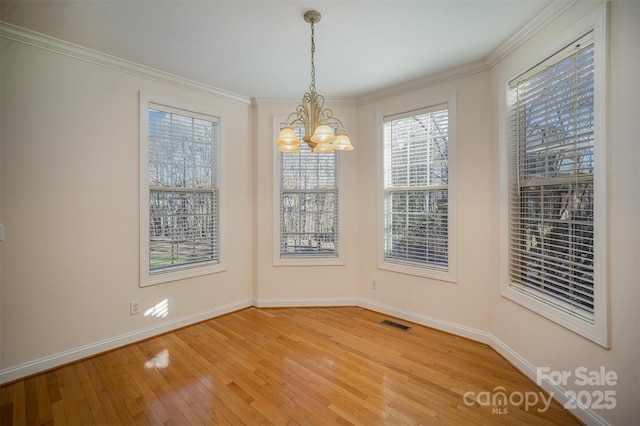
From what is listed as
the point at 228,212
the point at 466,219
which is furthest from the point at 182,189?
the point at 466,219

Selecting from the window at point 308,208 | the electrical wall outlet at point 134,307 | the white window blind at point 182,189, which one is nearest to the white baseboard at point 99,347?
the electrical wall outlet at point 134,307

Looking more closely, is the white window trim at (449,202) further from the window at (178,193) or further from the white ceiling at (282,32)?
the window at (178,193)

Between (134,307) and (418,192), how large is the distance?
10.6 feet

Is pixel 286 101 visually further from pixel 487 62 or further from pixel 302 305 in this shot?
pixel 302 305

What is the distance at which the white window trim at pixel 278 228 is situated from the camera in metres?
3.85

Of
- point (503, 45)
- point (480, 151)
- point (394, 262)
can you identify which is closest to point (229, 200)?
point (394, 262)

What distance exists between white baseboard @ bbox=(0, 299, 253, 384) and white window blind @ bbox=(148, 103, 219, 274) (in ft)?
1.93

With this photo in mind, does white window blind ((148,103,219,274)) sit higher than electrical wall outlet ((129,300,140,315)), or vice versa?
white window blind ((148,103,219,274))

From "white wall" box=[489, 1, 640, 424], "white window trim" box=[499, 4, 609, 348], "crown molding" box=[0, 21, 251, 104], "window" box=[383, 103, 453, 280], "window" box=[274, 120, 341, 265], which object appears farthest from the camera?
"window" box=[274, 120, 341, 265]

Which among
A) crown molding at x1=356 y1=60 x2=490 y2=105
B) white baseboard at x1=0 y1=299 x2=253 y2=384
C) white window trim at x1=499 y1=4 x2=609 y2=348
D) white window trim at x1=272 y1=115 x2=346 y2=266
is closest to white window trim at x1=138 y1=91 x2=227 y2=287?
white baseboard at x1=0 y1=299 x2=253 y2=384

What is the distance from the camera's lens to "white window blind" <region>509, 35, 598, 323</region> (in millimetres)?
1886

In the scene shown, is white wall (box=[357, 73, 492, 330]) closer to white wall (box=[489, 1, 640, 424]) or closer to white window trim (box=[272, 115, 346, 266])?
white window trim (box=[272, 115, 346, 266])

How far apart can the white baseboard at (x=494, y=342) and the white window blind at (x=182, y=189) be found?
86.1 inches

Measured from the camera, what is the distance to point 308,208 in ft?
12.9
